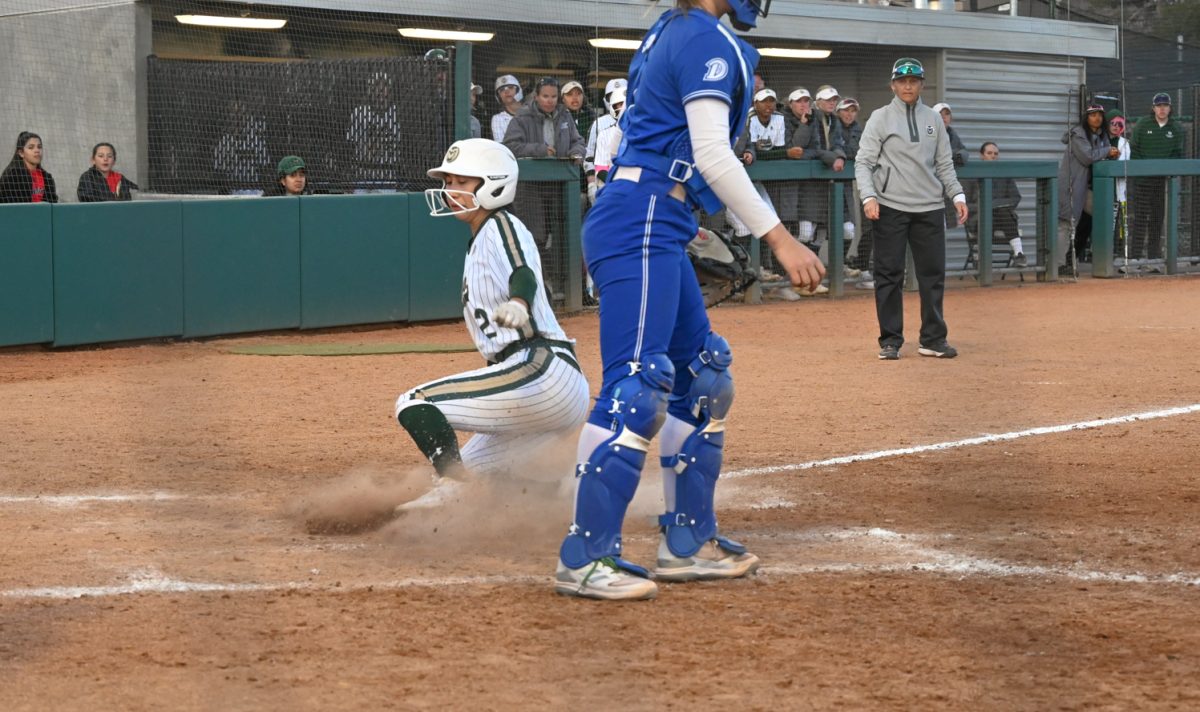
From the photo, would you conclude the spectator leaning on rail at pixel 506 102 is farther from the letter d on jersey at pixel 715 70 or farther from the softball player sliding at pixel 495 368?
the letter d on jersey at pixel 715 70

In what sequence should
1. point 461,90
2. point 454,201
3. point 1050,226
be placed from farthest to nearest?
1. point 1050,226
2. point 461,90
3. point 454,201

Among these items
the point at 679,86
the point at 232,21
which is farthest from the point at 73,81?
the point at 679,86

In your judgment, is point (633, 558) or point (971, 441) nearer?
point (633, 558)

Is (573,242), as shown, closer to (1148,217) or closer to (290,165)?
(290,165)

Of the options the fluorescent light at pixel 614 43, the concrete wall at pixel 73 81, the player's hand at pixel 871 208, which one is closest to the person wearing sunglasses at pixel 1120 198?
the fluorescent light at pixel 614 43

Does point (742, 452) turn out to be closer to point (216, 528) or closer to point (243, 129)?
point (216, 528)

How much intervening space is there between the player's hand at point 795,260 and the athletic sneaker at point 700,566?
91 cm

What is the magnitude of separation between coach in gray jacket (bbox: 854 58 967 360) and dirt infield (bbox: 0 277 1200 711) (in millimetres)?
1419

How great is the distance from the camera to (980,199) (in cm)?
1781

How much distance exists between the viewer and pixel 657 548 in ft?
16.6

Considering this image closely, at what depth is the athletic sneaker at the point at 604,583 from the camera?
433cm

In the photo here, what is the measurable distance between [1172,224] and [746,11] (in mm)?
16453

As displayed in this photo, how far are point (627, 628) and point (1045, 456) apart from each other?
349 centimetres

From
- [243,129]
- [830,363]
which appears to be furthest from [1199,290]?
[243,129]
